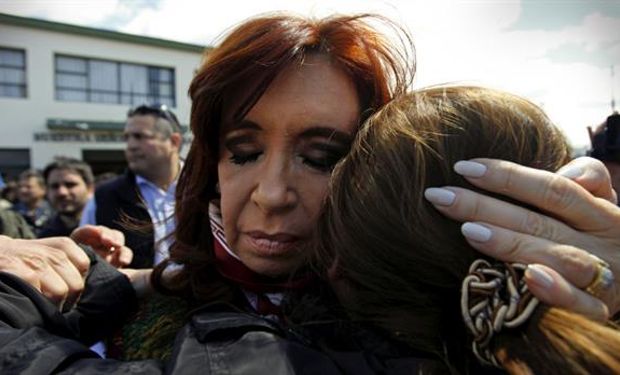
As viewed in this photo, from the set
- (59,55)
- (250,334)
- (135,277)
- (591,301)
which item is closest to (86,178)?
(135,277)

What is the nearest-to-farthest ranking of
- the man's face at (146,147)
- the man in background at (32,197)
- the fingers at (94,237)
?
the fingers at (94,237) → the man's face at (146,147) → the man in background at (32,197)

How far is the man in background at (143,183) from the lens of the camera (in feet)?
11.1

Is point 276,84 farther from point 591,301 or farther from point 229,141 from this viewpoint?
point 591,301

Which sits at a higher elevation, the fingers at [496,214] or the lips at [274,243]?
the fingers at [496,214]

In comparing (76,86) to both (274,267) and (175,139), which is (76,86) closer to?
(175,139)

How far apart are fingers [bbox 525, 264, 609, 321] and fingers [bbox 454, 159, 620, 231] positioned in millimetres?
109

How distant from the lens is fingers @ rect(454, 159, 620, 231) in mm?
693

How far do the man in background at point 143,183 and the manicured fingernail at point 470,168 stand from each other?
8.50 feet

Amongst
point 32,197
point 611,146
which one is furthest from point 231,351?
point 32,197

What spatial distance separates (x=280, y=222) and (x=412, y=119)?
1.30ft

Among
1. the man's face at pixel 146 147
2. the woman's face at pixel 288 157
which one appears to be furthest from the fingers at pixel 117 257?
the man's face at pixel 146 147

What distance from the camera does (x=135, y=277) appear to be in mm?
1495

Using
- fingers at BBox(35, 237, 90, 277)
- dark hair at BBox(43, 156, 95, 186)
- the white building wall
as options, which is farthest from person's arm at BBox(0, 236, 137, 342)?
the white building wall

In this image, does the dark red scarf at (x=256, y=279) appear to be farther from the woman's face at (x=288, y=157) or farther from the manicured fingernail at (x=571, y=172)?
the manicured fingernail at (x=571, y=172)
